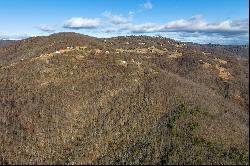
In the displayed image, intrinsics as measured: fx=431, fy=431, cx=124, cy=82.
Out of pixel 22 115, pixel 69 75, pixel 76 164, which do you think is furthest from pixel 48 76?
pixel 76 164

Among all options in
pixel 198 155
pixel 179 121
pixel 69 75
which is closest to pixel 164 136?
pixel 179 121

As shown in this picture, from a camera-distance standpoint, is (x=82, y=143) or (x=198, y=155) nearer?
(x=198, y=155)

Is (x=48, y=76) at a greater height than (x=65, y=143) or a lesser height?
greater

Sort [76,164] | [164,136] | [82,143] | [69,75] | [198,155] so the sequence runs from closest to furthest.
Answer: [198,155] → [76,164] → [164,136] → [82,143] → [69,75]

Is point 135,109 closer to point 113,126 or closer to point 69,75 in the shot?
point 113,126

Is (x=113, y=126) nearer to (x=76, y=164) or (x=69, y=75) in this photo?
(x=76, y=164)

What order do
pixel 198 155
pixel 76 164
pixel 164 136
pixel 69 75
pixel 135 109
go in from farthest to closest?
1. pixel 69 75
2. pixel 135 109
3. pixel 164 136
4. pixel 76 164
5. pixel 198 155

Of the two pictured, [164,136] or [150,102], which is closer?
[164,136]

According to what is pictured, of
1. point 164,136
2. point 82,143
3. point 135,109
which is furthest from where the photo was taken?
point 135,109

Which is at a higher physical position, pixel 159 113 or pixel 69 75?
pixel 69 75
